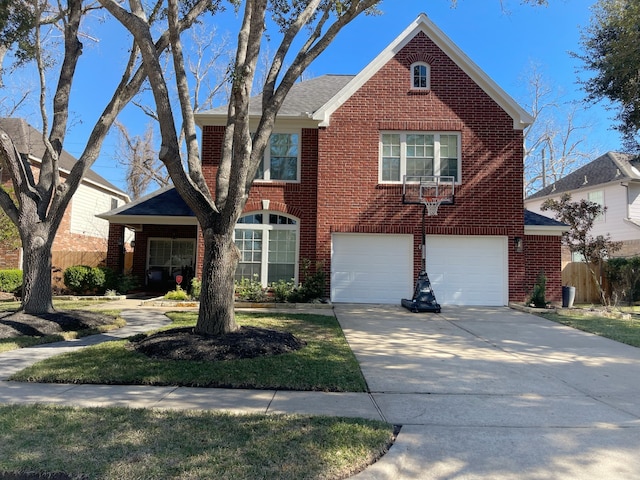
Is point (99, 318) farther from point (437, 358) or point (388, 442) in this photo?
point (388, 442)

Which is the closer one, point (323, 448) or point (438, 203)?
point (323, 448)

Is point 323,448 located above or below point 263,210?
below

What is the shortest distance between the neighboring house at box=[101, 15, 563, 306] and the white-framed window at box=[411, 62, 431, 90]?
0.03m

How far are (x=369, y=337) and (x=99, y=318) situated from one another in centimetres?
577

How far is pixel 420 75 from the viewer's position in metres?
14.1

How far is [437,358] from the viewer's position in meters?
6.77

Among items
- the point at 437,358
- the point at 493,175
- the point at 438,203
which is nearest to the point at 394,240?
the point at 438,203

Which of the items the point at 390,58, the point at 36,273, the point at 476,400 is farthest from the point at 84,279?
the point at 476,400

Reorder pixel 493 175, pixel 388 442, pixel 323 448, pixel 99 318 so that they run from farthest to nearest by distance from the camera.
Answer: pixel 493 175, pixel 99 318, pixel 388 442, pixel 323 448

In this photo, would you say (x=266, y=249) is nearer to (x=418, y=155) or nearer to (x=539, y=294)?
(x=418, y=155)

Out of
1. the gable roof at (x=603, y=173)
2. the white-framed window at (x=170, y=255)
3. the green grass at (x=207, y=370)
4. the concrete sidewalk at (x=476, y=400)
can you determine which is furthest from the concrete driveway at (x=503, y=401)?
the gable roof at (x=603, y=173)

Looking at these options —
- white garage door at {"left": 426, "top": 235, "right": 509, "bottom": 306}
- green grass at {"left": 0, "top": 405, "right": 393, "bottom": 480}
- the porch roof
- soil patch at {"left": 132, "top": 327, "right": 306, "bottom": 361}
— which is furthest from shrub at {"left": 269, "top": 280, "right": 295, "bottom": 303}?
green grass at {"left": 0, "top": 405, "right": 393, "bottom": 480}

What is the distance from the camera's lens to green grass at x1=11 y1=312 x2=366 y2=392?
16.9 feet

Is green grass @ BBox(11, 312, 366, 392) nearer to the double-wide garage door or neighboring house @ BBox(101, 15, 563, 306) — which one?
the double-wide garage door
